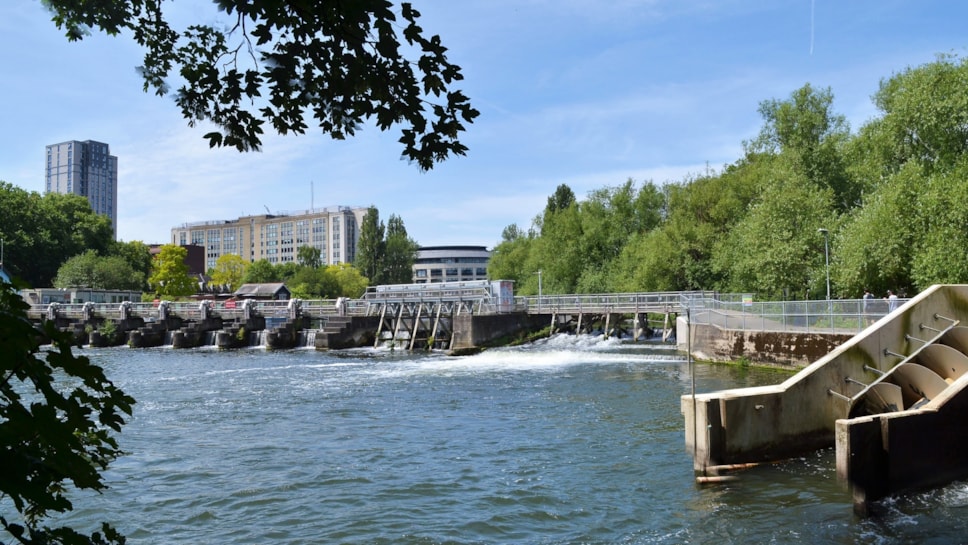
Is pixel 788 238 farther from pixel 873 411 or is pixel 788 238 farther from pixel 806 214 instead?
pixel 873 411

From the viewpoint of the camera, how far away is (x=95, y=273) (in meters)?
92.9

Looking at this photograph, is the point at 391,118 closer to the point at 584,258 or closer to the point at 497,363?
the point at 497,363

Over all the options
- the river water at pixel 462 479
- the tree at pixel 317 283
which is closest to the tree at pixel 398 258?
the tree at pixel 317 283

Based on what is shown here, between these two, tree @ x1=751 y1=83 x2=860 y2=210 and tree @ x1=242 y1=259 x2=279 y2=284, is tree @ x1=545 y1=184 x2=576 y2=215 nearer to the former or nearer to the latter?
→ tree @ x1=751 y1=83 x2=860 y2=210

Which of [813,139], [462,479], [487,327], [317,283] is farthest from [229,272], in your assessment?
[462,479]

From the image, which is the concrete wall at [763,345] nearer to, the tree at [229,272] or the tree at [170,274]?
the tree at [170,274]

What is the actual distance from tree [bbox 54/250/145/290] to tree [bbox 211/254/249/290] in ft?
131

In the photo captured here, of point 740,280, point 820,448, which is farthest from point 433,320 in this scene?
point 820,448

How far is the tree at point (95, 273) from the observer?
299 ft

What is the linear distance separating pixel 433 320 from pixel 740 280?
23.6 m

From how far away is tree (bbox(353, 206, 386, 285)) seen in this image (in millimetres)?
128750

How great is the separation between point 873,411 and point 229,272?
140 meters

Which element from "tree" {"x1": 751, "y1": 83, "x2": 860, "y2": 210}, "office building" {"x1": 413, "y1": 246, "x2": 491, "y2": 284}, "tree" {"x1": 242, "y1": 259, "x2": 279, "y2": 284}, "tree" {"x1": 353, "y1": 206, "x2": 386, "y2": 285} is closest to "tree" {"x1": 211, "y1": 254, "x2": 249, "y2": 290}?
"tree" {"x1": 242, "y1": 259, "x2": 279, "y2": 284}

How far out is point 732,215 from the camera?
5728cm
